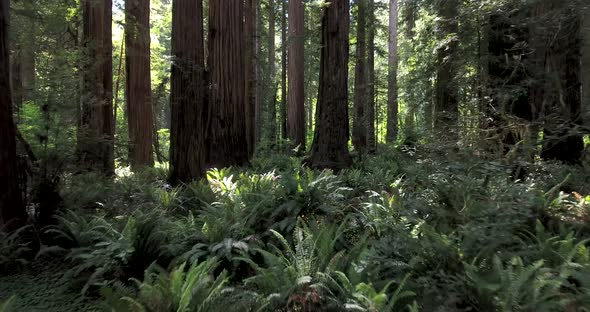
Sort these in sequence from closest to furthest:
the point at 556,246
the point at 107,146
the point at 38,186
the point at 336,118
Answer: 1. the point at 556,246
2. the point at 38,186
3. the point at 107,146
4. the point at 336,118

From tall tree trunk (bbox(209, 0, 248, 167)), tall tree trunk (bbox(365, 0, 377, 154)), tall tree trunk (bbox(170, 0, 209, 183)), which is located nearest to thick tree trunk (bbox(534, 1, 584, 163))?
tall tree trunk (bbox(170, 0, 209, 183))

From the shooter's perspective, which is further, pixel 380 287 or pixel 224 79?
pixel 224 79

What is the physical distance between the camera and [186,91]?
329 inches

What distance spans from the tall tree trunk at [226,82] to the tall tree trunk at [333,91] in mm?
1989

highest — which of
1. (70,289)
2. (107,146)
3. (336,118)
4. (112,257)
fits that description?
(336,118)

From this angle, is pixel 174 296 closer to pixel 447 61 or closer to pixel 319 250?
pixel 319 250

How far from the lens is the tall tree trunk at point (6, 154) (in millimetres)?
4965

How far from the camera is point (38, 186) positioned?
5586 millimetres

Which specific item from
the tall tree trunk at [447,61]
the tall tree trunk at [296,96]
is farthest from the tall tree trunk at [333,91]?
the tall tree trunk at [296,96]

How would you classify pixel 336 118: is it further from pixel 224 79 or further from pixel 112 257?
pixel 112 257

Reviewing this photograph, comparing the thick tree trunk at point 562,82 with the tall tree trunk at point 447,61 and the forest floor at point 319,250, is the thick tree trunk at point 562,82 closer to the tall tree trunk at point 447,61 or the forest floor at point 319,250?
the forest floor at point 319,250

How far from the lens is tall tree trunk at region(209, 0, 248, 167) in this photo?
31.6 feet

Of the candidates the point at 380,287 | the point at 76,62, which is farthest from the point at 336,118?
the point at 380,287

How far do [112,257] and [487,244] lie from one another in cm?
388
